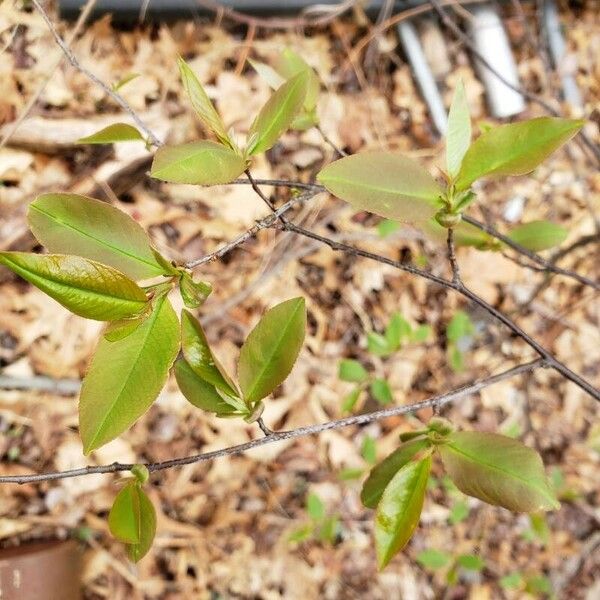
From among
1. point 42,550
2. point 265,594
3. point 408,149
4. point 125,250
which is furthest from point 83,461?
point 408,149

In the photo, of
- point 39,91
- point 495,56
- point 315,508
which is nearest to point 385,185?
point 39,91

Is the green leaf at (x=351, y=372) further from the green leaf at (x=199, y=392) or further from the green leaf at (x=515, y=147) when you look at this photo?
the green leaf at (x=515, y=147)

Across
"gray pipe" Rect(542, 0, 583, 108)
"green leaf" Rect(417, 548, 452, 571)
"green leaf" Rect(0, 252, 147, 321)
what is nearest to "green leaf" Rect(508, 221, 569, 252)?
"green leaf" Rect(0, 252, 147, 321)

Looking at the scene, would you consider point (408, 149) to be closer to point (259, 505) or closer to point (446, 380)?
point (446, 380)

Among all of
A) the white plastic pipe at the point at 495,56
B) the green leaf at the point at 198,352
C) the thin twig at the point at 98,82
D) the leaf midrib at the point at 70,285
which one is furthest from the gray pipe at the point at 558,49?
the leaf midrib at the point at 70,285

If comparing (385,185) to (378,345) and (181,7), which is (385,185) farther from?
(181,7)
